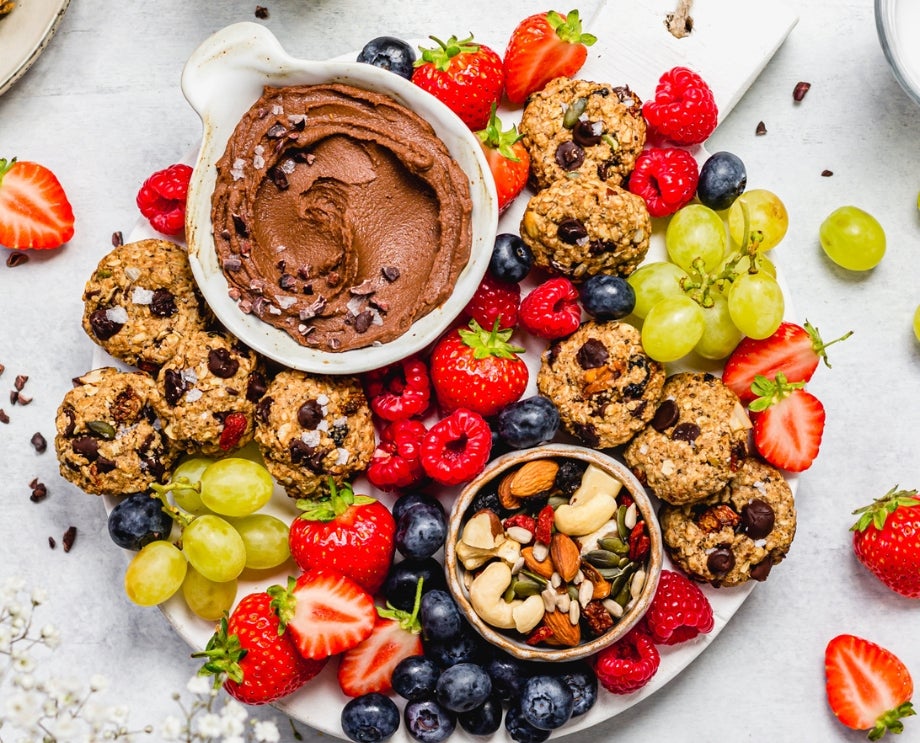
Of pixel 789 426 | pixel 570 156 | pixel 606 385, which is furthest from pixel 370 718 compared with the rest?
pixel 570 156

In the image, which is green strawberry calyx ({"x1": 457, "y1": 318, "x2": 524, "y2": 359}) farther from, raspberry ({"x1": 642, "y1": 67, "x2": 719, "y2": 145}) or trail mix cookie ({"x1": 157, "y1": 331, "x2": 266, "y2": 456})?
raspberry ({"x1": 642, "y1": 67, "x2": 719, "y2": 145})

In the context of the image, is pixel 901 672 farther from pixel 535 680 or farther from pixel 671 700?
pixel 535 680

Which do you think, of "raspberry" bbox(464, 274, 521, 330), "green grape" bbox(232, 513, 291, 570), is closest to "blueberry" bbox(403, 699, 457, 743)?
"green grape" bbox(232, 513, 291, 570)

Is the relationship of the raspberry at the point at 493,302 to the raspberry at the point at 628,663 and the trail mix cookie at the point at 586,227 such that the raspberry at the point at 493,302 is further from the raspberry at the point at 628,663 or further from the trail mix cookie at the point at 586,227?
the raspberry at the point at 628,663

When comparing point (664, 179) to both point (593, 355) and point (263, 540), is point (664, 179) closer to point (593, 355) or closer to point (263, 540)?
point (593, 355)

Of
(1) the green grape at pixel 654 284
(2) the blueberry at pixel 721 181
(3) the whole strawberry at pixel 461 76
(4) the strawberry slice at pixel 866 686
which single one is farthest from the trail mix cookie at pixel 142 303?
(4) the strawberry slice at pixel 866 686

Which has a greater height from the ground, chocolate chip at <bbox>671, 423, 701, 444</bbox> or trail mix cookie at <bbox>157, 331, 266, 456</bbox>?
chocolate chip at <bbox>671, 423, 701, 444</bbox>
